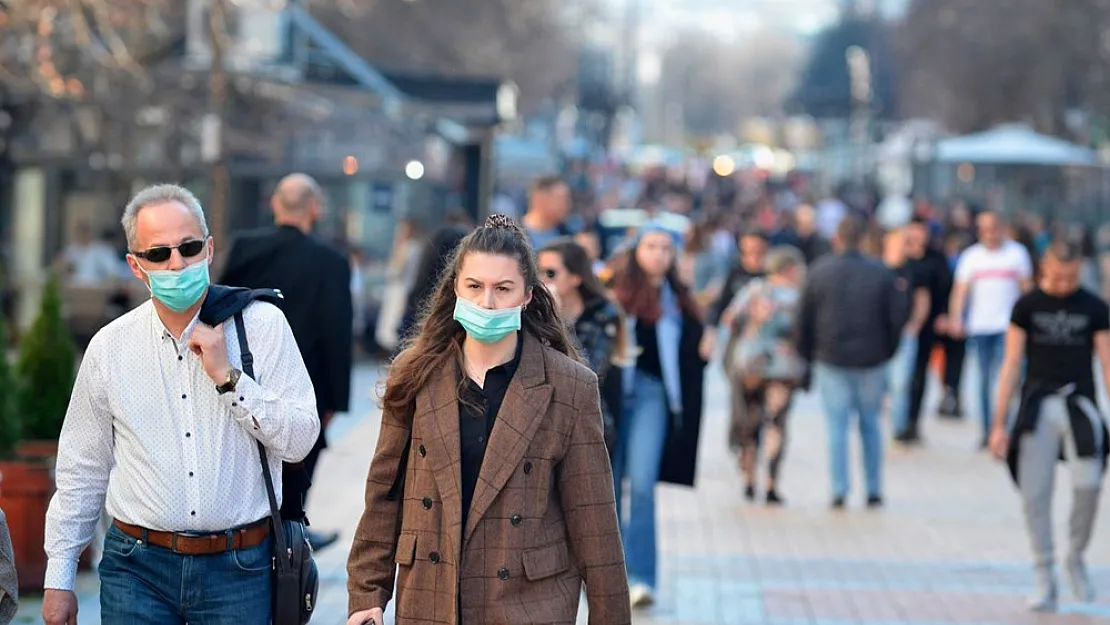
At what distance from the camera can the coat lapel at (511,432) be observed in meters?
4.40

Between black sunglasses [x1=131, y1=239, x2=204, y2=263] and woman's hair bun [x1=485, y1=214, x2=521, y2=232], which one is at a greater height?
woman's hair bun [x1=485, y1=214, x2=521, y2=232]

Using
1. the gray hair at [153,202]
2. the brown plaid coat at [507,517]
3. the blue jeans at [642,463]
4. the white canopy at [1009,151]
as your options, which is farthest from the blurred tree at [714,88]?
the brown plaid coat at [507,517]

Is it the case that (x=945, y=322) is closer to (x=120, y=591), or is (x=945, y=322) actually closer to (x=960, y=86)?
(x=120, y=591)

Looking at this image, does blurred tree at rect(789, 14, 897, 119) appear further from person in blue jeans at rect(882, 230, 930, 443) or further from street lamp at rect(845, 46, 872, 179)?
person in blue jeans at rect(882, 230, 930, 443)

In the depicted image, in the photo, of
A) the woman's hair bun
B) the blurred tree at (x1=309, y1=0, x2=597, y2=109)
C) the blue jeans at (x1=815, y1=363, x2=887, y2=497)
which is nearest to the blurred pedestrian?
the blue jeans at (x1=815, y1=363, x2=887, y2=497)

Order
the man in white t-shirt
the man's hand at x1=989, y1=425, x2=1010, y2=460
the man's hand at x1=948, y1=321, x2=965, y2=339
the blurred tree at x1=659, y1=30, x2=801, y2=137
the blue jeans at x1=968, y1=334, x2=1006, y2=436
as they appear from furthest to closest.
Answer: the blurred tree at x1=659, y1=30, x2=801, y2=137 < the man's hand at x1=948, y1=321, x2=965, y2=339 < the blue jeans at x1=968, y1=334, x2=1006, y2=436 < the man in white t-shirt < the man's hand at x1=989, y1=425, x2=1010, y2=460

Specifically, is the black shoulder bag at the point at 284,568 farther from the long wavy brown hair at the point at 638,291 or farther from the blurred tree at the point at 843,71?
the blurred tree at the point at 843,71

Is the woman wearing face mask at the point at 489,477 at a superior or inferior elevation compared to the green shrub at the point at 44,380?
superior

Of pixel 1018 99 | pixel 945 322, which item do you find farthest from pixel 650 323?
pixel 1018 99

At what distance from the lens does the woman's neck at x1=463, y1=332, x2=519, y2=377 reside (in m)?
4.59

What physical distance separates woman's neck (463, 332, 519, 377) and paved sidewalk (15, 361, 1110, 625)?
3.80m

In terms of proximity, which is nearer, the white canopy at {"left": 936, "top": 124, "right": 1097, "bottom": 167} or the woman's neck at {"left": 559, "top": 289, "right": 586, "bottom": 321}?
the woman's neck at {"left": 559, "top": 289, "right": 586, "bottom": 321}

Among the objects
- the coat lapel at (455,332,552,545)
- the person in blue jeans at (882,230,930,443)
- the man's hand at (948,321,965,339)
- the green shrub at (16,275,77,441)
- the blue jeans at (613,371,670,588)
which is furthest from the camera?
the man's hand at (948,321,965,339)

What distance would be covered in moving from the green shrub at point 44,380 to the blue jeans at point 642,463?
286 centimetres
